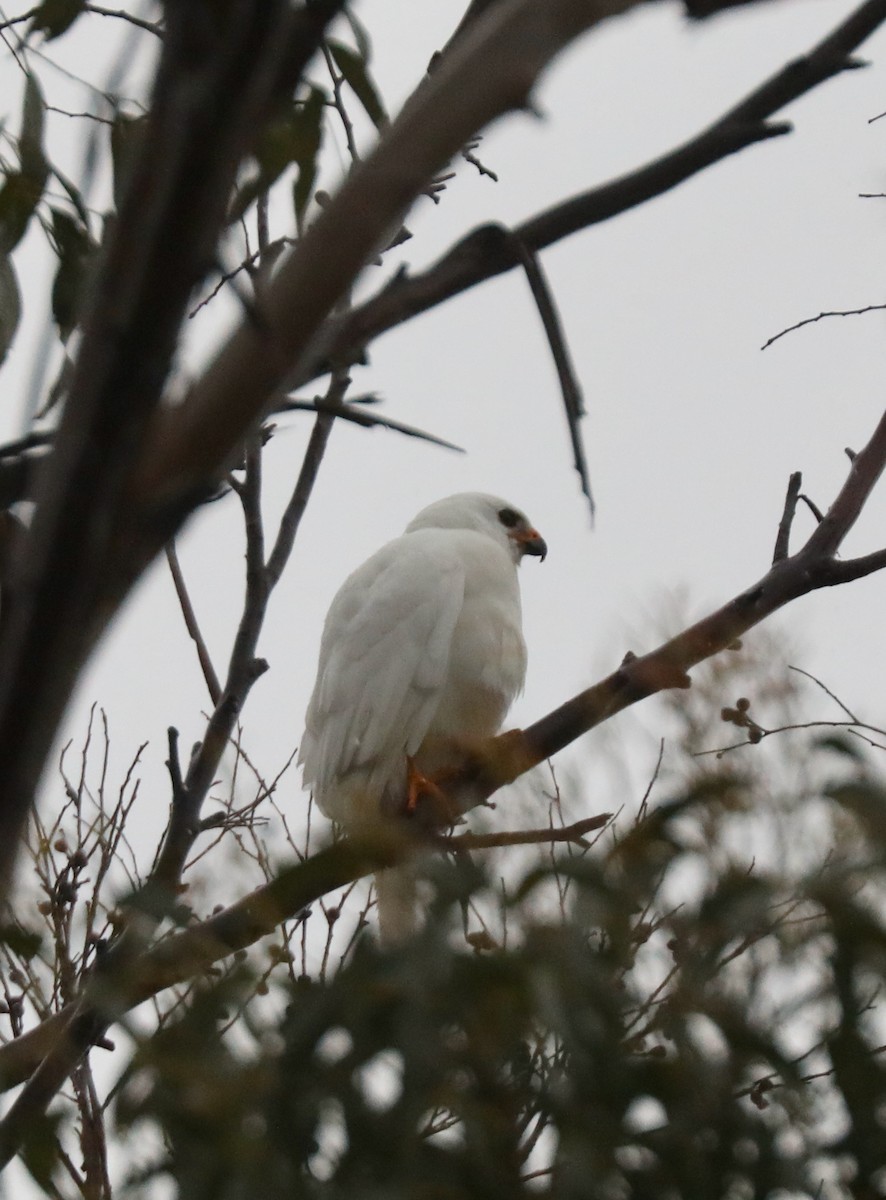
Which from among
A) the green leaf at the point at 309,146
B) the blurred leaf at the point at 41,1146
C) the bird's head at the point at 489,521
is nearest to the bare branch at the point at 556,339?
the green leaf at the point at 309,146

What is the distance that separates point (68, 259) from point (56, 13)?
0.27m

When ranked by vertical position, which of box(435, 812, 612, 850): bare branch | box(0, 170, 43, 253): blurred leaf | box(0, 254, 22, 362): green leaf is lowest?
box(435, 812, 612, 850): bare branch

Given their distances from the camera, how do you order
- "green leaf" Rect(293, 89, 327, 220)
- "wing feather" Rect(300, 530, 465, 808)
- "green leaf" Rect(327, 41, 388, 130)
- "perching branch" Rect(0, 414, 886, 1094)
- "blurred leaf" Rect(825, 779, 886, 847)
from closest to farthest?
"blurred leaf" Rect(825, 779, 886, 847), "green leaf" Rect(293, 89, 327, 220), "green leaf" Rect(327, 41, 388, 130), "perching branch" Rect(0, 414, 886, 1094), "wing feather" Rect(300, 530, 465, 808)

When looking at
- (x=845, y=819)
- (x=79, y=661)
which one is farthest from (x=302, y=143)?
(x=79, y=661)

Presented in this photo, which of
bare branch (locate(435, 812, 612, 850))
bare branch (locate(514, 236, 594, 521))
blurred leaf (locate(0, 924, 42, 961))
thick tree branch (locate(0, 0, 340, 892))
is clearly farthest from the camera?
bare branch (locate(435, 812, 612, 850))

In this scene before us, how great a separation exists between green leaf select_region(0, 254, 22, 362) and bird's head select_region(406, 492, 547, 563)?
2798 mm

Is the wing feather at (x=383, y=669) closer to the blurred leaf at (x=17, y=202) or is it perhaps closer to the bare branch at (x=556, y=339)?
the blurred leaf at (x=17, y=202)

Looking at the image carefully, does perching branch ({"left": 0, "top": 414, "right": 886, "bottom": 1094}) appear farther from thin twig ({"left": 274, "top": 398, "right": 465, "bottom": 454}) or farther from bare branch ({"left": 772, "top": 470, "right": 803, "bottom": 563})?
thin twig ({"left": 274, "top": 398, "right": 465, "bottom": 454})

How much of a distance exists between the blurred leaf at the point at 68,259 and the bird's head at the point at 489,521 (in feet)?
9.09

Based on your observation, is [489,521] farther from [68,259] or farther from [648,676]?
[68,259]

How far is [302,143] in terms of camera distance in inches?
51.9

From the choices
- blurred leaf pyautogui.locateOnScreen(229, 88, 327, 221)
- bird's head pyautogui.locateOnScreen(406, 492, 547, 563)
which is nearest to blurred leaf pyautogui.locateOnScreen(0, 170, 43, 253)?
blurred leaf pyautogui.locateOnScreen(229, 88, 327, 221)

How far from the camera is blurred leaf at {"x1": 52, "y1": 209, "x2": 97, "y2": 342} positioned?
1.56 meters

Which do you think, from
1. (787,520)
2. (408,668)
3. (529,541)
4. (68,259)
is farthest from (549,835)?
(529,541)
